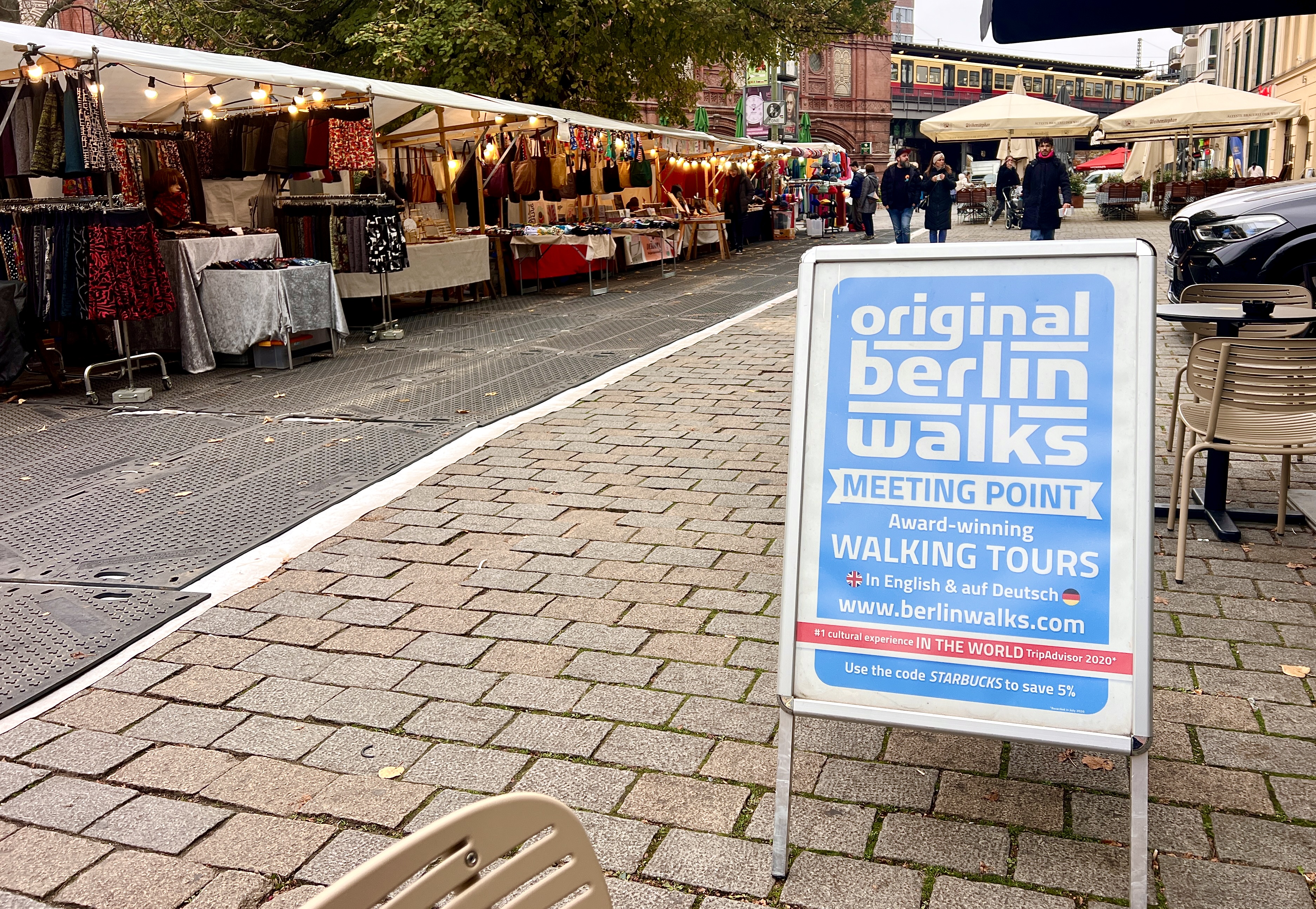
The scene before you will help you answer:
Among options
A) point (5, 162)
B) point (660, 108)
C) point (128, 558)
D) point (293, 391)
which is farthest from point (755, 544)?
point (660, 108)

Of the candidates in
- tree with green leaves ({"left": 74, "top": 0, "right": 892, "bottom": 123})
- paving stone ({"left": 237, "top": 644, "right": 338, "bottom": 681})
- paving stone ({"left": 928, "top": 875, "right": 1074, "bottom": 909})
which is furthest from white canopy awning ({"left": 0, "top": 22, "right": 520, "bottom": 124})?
paving stone ({"left": 928, "top": 875, "right": 1074, "bottom": 909})

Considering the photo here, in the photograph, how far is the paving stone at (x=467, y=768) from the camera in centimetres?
300

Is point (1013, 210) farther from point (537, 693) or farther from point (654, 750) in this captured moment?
point (654, 750)

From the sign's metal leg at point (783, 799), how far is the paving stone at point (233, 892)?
119cm

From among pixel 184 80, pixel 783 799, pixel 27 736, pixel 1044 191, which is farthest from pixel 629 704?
pixel 1044 191

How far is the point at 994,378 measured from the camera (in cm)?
255

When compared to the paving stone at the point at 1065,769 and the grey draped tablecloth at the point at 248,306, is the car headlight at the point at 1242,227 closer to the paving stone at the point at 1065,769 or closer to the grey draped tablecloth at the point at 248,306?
the paving stone at the point at 1065,769

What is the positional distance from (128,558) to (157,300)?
15.1 ft

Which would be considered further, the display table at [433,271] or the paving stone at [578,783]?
the display table at [433,271]

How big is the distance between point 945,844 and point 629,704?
111cm

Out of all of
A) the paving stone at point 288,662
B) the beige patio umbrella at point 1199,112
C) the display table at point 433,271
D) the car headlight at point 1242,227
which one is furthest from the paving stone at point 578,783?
the beige patio umbrella at point 1199,112

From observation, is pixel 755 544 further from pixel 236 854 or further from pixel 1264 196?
pixel 1264 196

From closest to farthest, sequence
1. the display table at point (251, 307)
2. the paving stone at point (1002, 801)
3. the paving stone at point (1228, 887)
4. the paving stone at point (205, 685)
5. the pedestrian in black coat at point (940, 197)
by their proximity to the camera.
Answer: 1. the paving stone at point (1228, 887)
2. the paving stone at point (1002, 801)
3. the paving stone at point (205, 685)
4. the display table at point (251, 307)
5. the pedestrian in black coat at point (940, 197)

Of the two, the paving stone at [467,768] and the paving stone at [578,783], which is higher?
the paving stone at [467,768]
